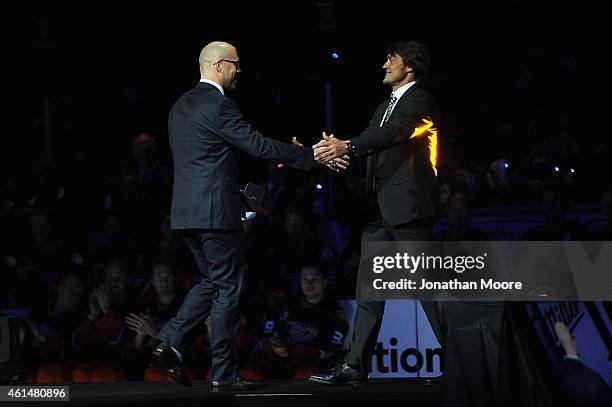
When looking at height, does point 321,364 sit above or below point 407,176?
below

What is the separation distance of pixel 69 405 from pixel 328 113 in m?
5.39

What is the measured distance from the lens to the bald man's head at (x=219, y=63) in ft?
19.4

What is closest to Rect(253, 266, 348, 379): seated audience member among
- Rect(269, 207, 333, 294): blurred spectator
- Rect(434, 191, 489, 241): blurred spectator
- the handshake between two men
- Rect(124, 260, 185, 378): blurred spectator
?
Rect(269, 207, 333, 294): blurred spectator

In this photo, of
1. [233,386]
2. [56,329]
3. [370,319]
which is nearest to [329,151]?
[370,319]

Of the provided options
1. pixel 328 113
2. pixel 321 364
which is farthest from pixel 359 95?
pixel 321 364

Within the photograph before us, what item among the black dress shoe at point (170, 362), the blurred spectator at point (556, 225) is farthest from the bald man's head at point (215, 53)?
the blurred spectator at point (556, 225)

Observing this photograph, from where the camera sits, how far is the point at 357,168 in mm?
6227

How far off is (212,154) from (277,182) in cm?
413

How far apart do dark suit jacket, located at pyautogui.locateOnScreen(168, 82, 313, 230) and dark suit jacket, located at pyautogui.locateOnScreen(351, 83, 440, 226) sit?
42 centimetres

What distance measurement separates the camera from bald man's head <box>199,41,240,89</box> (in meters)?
5.90

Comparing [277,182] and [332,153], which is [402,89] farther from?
[277,182]

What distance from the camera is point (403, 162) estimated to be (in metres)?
5.96

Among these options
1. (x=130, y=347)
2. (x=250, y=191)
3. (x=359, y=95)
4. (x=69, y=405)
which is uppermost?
(x=359, y=95)

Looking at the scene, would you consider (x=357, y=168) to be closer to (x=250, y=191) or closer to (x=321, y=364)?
(x=250, y=191)
